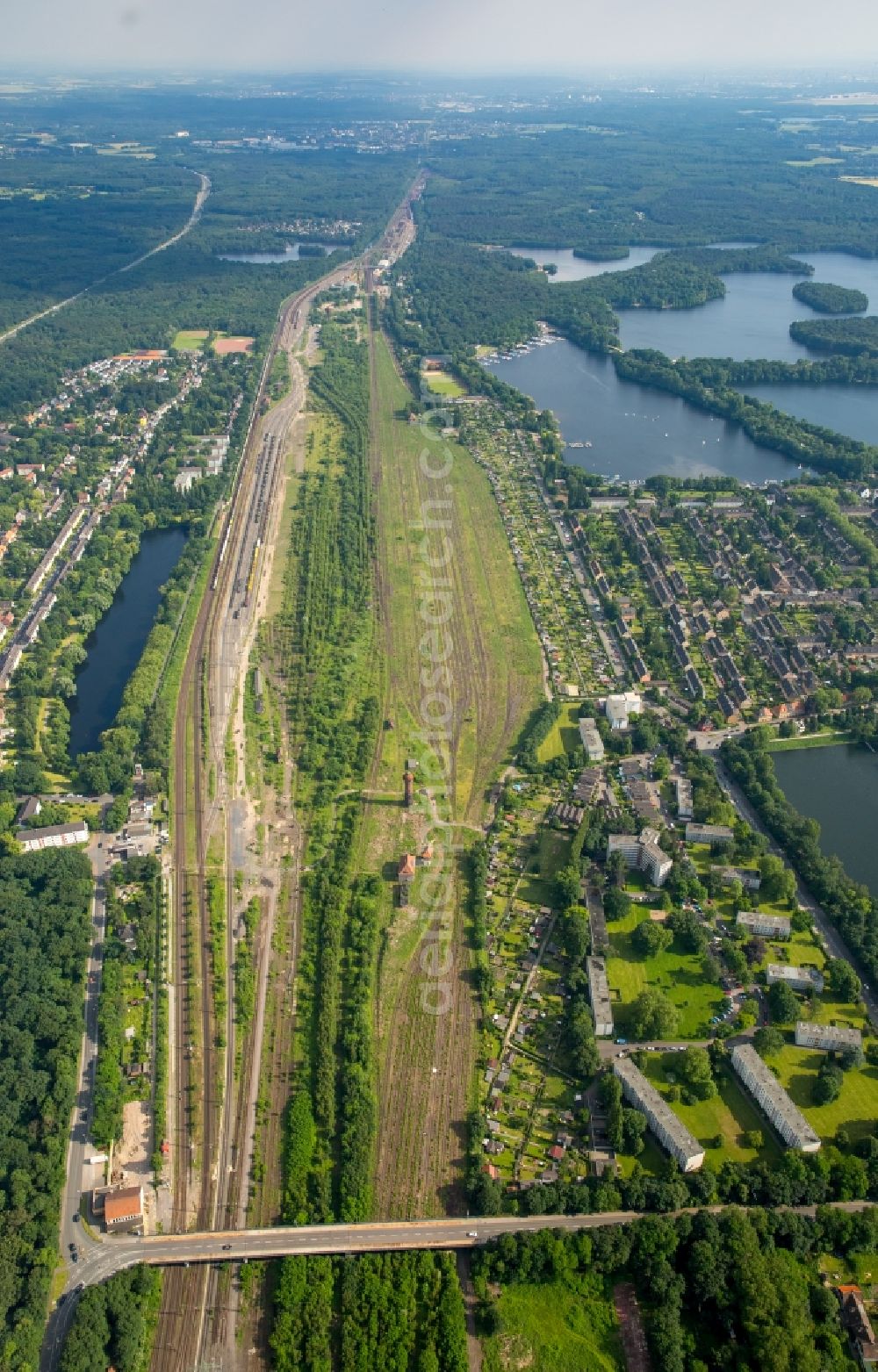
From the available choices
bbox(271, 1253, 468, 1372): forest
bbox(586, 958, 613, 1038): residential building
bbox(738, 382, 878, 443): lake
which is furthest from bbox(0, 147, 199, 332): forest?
bbox(271, 1253, 468, 1372): forest

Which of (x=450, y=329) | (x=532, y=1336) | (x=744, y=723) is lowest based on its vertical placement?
(x=532, y=1336)

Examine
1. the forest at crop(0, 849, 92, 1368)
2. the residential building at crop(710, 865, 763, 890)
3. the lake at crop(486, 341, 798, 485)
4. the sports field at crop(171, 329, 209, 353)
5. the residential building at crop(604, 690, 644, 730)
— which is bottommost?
the forest at crop(0, 849, 92, 1368)

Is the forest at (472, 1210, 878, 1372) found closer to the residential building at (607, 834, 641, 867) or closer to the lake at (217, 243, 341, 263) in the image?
the residential building at (607, 834, 641, 867)

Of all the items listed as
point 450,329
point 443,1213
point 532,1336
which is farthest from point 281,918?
point 450,329

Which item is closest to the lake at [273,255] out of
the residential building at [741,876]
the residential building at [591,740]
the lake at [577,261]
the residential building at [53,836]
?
the lake at [577,261]

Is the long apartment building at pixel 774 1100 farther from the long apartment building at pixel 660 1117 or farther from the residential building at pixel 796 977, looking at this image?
the residential building at pixel 796 977

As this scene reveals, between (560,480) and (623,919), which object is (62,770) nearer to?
(623,919)

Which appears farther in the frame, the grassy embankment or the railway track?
the grassy embankment
